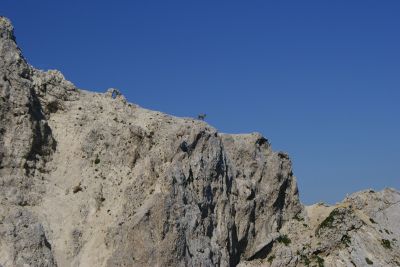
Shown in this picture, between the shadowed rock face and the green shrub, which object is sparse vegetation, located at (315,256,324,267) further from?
the shadowed rock face

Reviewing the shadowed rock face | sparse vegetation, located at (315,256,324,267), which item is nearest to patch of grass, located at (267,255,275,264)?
the shadowed rock face

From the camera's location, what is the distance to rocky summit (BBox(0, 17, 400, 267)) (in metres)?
49.9

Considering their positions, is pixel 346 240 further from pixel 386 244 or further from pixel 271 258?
pixel 271 258

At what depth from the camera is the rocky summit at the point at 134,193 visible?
49.9 metres

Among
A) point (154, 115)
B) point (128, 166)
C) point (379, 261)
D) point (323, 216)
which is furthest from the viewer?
point (323, 216)

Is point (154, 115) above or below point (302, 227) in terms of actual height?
above

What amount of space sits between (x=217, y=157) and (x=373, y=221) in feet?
85.0

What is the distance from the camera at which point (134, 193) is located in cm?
5378

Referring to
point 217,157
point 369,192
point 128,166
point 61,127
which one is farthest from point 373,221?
point 61,127

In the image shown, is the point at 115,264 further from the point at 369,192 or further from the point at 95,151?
the point at 369,192

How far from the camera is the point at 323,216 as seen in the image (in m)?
74.1

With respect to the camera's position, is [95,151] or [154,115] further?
[154,115]

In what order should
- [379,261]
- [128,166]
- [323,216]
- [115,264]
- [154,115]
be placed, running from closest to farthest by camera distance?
[115,264] < [128,166] < [154,115] < [379,261] < [323,216]

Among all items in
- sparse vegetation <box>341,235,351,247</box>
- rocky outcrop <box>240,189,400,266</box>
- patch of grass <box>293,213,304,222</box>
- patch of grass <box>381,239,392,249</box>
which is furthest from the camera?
patch of grass <box>293,213,304,222</box>
